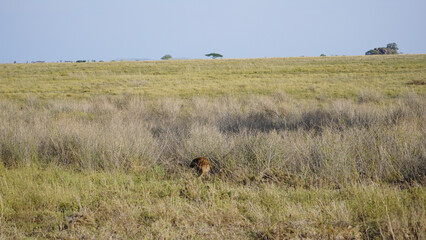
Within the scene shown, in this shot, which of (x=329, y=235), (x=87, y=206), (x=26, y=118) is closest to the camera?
(x=329, y=235)

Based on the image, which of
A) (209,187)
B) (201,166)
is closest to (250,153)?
(201,166)

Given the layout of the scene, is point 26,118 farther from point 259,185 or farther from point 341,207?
point 341,207

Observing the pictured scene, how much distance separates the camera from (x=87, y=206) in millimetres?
4195

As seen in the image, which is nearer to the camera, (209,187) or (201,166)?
(209,187)

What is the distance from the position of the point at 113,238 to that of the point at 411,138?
5.64 meters

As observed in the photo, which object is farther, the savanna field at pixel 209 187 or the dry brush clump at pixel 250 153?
the dry brush clump at pixel 250 153

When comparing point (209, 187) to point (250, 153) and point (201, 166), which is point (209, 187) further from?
point (250, 153)

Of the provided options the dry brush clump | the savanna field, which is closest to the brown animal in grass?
the savanna field

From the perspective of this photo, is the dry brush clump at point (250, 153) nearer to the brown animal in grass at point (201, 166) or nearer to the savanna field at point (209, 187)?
the savanna field at point (209, 187)

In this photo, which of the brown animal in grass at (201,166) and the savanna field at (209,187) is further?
the brown animal in grass at (201,166)

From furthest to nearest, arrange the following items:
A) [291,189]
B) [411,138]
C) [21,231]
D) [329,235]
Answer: [411,138]
[291,189]
[21,231]
[329,235]

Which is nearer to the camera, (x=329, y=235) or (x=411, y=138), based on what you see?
(x=329, y=235)

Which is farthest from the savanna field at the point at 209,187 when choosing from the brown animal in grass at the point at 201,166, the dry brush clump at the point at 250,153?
the brown animal in grass at the point at 201,166

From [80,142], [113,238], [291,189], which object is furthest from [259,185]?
[80,142]
